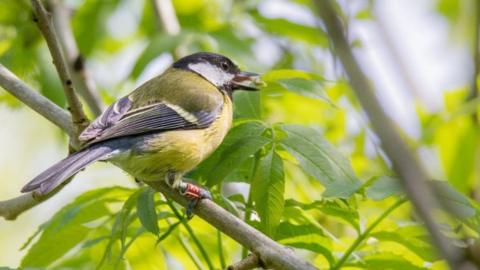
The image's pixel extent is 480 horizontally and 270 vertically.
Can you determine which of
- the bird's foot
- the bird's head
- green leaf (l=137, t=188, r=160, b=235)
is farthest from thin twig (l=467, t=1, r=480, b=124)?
the bird's head

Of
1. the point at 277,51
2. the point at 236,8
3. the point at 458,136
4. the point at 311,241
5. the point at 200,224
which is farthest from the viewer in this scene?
the point at 277,51

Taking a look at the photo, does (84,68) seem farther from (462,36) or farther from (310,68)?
(462,36)

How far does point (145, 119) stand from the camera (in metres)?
3.64

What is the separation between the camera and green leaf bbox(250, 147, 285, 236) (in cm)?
256

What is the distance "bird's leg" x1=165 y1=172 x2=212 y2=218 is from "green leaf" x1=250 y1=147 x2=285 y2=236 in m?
0.25

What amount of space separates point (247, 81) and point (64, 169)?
45.6 inches

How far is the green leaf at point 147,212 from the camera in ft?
8.59

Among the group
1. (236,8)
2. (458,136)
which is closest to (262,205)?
(458,136)

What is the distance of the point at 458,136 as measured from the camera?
3.83 m

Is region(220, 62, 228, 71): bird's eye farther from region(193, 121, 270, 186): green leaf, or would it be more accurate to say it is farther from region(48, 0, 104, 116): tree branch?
region(193, 121, 270, 186): green leaf

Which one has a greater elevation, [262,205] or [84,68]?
[84,68]

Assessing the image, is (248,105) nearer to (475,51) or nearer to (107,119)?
(107,119)

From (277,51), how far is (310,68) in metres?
0.56

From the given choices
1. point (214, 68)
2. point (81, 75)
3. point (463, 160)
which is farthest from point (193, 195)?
point (81, 75)
